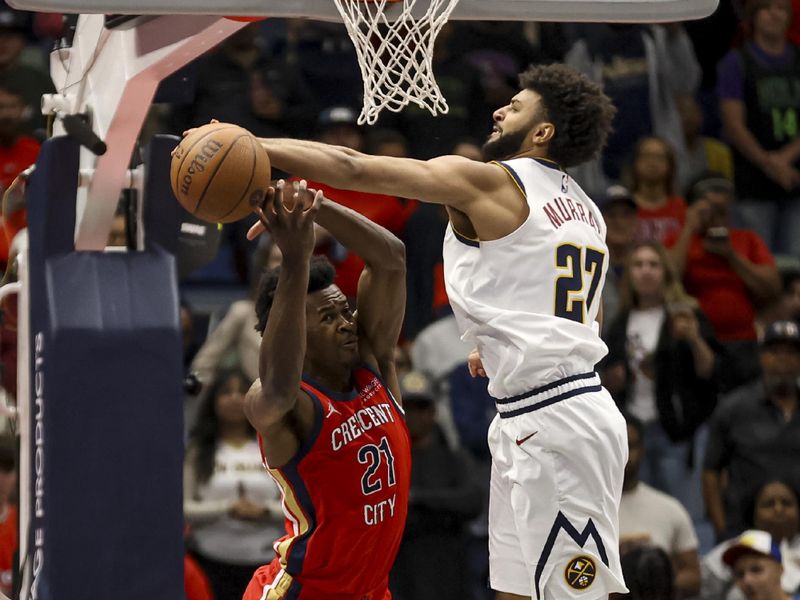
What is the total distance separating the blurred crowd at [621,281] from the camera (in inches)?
298

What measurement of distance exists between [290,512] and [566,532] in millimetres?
972

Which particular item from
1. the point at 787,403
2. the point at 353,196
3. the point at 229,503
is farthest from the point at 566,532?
the point at 353,196

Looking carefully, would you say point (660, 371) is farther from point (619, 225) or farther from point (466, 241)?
point (466, 241)

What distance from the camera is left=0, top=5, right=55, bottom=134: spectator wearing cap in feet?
29.9

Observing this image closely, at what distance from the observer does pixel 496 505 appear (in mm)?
5094

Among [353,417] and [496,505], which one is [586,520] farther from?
[353,417]

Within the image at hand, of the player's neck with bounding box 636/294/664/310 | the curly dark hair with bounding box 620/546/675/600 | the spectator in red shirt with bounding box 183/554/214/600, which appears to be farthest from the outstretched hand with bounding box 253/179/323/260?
the player's neck with bounding box 636/294/664/310

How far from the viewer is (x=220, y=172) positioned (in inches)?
170

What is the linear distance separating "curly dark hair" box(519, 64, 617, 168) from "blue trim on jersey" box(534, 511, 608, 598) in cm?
121

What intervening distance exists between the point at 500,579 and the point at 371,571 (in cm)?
46

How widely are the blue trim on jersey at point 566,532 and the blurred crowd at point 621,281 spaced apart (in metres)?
2.13

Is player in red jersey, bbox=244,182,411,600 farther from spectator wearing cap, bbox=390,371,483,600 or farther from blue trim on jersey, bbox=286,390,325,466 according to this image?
spectator wearing cap, bbox=390,371,483,600

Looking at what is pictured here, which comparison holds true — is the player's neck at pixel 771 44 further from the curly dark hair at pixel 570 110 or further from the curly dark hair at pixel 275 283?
the curly dark hair at pixel 275 283

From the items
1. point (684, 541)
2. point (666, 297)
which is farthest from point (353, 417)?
point (666, 297)
